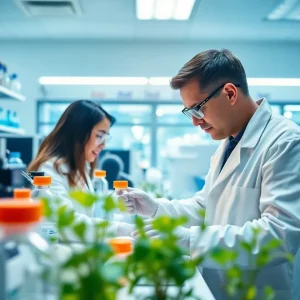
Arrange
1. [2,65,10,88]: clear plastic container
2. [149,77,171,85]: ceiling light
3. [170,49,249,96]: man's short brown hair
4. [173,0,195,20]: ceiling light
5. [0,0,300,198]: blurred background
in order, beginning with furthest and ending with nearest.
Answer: [149,77,171,85]: ceiling light
[0,0,300,198]: blurred background
[173,0,195,20]: ceiling light
[2,65,10,88]: clear plastic container
[170,49,249,96]: man's short brown hair

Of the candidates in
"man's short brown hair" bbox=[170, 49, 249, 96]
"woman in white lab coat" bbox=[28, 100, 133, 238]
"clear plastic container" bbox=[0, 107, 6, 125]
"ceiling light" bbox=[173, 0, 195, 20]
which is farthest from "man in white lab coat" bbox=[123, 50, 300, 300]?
"ceiling light" bbox=[173, 0, 195, 20]

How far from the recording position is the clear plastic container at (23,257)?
0.46 metres

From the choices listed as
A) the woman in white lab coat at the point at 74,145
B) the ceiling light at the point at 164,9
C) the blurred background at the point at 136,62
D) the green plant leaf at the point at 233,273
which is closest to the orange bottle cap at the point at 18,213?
the green plant leaf at the point at 233,273

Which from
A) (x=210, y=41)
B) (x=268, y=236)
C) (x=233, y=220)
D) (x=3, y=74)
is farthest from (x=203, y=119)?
(x=210, y=41)

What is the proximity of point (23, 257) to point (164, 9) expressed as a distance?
4308mm

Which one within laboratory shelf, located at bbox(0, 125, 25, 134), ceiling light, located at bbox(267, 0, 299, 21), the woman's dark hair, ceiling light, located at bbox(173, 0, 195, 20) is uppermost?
ceiling light, located at bbox(267, 0, 299, 21)

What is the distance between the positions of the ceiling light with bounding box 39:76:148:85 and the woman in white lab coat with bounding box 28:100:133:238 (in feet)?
13.2

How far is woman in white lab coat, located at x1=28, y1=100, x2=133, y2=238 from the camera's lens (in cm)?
185

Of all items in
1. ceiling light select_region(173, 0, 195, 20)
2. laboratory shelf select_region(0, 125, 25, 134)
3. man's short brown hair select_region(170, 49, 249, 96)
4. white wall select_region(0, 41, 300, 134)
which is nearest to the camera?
man's short brown hair select_region(170, 49, 249, 96)

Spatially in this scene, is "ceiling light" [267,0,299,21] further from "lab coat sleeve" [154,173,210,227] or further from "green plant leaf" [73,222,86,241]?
"green plant leaf" [73,222,86,241]

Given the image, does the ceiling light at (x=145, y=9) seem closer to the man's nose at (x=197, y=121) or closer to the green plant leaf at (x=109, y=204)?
the man's nose at (x=197, y=121)

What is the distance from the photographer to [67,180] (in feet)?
6.05

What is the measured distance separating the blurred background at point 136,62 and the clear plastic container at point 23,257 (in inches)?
177

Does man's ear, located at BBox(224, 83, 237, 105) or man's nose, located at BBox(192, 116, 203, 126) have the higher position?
man's ear, located at BBox(224, 83, 237, 105)
